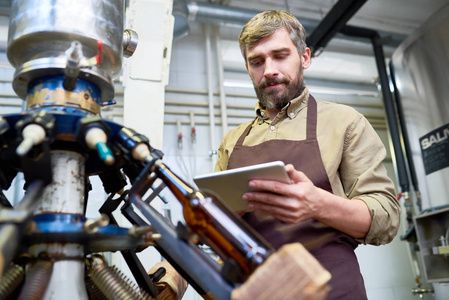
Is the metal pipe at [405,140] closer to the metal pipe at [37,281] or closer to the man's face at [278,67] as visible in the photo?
the man's face at [278,67]

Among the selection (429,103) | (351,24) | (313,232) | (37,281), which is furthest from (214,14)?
(37,281)

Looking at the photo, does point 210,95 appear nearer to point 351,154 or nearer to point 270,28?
point 270,28

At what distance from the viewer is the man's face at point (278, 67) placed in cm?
94

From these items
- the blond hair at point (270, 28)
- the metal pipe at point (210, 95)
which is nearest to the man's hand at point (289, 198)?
the blond hair at point (270, 28)

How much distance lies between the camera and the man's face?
37.1 inches

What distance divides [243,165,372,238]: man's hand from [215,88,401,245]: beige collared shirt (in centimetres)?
6

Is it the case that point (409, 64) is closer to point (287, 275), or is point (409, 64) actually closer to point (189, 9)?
point (189, 9)

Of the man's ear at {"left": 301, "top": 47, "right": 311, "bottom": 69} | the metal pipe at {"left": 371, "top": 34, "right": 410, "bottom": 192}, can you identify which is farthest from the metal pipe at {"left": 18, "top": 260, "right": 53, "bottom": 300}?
the metal pipe at {"left": 371, "top": 34, "right": 410, "bottom": 192}

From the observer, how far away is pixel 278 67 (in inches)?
37.4

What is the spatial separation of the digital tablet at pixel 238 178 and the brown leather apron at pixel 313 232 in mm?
177

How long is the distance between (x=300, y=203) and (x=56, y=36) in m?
0.45

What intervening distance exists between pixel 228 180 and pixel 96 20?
1.02ft

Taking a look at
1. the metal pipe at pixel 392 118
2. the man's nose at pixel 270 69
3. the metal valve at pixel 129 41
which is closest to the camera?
the metal valve at pixel 129 41

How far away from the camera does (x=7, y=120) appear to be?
45 cm
